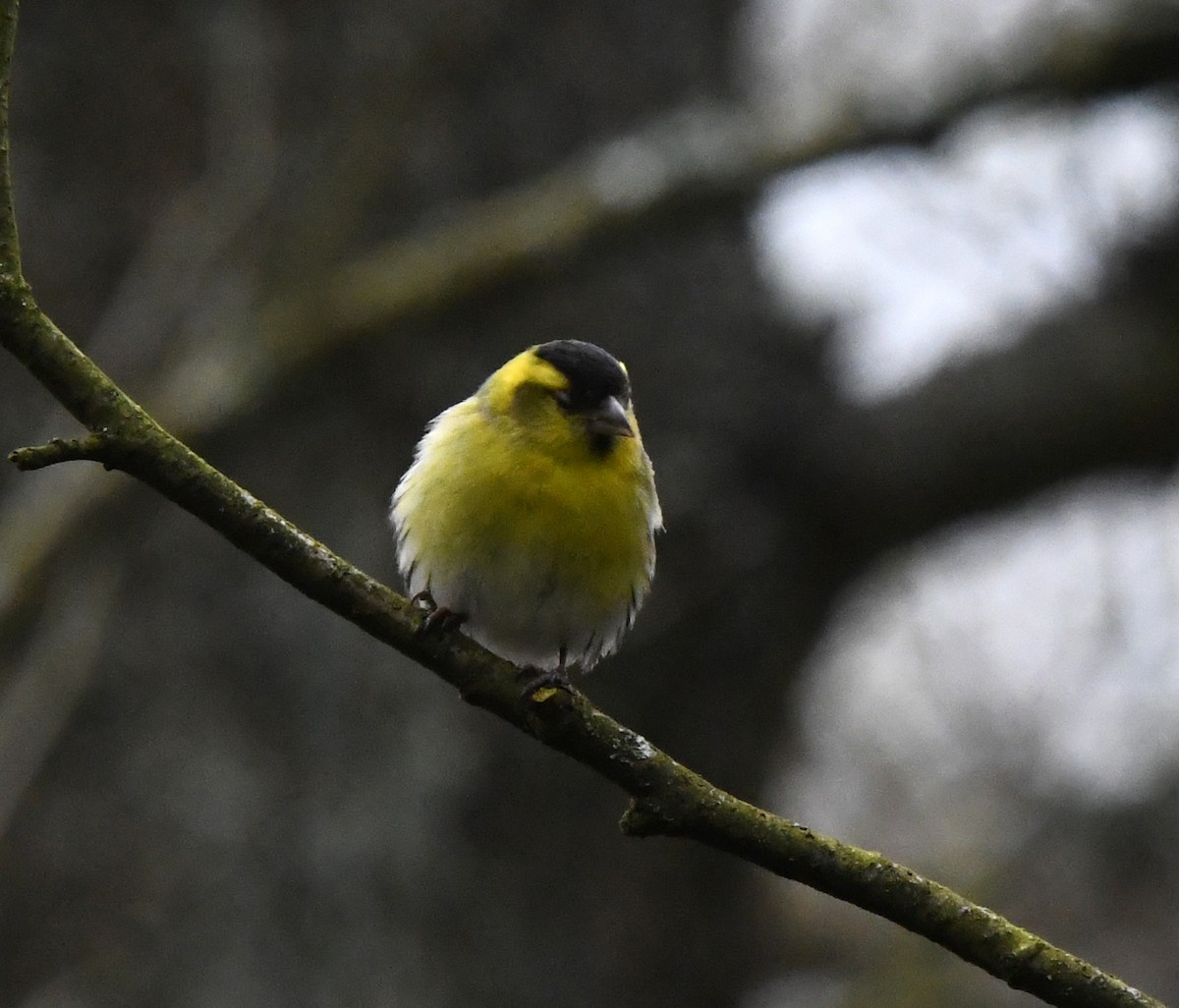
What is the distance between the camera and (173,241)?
16.3 ft

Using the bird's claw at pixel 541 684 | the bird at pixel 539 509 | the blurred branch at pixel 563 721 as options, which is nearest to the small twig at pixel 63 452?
the blurred branch at pixel 563 721

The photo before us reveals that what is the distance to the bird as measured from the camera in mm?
3229

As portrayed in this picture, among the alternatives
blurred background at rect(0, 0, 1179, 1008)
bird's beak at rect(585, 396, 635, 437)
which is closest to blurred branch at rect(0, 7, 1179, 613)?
blurred background at rect(0, 0, 1179, 1008)

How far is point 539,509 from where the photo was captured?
3211mm

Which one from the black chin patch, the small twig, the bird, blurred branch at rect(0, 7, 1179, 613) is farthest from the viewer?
blurred branch at rect(0, 7, 1179, 613)

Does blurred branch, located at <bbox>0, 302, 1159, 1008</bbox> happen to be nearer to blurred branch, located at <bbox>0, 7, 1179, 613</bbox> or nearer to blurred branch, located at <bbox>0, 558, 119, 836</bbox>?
blurred branch, located at <bbox>0, 558, 119, 836</bbox>

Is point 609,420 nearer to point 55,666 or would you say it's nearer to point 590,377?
point 590,377

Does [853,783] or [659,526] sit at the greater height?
[853,783]

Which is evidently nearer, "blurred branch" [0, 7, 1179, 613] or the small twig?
the small twig

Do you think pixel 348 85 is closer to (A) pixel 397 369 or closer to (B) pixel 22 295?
(A) pixel 397 369

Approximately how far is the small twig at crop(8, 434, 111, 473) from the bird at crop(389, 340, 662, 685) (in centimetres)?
129

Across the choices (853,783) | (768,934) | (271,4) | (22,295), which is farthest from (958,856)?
(22,295)

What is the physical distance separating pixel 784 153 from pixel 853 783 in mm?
6408

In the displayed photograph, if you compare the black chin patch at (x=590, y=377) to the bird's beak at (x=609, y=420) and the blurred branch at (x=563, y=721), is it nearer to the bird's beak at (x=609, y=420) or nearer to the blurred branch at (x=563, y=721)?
the bird's beak at (x=609, y=420)
